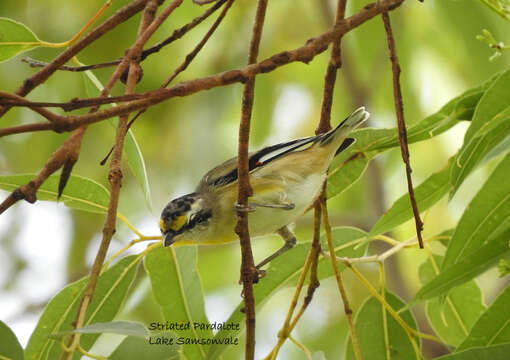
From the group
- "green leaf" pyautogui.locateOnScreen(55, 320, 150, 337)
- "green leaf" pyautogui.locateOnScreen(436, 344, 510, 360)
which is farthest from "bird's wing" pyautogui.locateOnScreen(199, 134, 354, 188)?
"green leaf" pyautogui.locateOnScreen(55, 320, 150, 337)

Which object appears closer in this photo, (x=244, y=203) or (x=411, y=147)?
(x=244, y=203)

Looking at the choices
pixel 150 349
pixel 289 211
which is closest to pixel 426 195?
pixel 289 211

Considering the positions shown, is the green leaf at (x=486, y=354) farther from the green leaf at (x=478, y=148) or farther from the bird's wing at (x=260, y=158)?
the bird's wing at (x=260, y=158)

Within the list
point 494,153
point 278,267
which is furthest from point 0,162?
point 494,153

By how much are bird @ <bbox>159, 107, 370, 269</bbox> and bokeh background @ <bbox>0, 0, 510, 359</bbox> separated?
1.17 meters

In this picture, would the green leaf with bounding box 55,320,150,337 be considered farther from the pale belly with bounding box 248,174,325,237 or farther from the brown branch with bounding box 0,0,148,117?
the pale belly with bounding box 248,174,325,237

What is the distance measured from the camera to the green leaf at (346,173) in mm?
2648

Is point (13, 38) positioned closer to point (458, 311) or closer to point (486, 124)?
point (486, 124)

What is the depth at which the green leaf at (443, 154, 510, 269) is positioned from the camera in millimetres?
2168

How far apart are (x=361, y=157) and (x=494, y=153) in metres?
0.70

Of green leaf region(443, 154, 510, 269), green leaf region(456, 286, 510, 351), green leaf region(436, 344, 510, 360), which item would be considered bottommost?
green leaf region(436, 344, 510, 360)

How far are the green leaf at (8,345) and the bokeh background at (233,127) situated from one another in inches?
93.1

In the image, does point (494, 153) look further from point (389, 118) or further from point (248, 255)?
point (389, 118)

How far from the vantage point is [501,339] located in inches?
79.4
